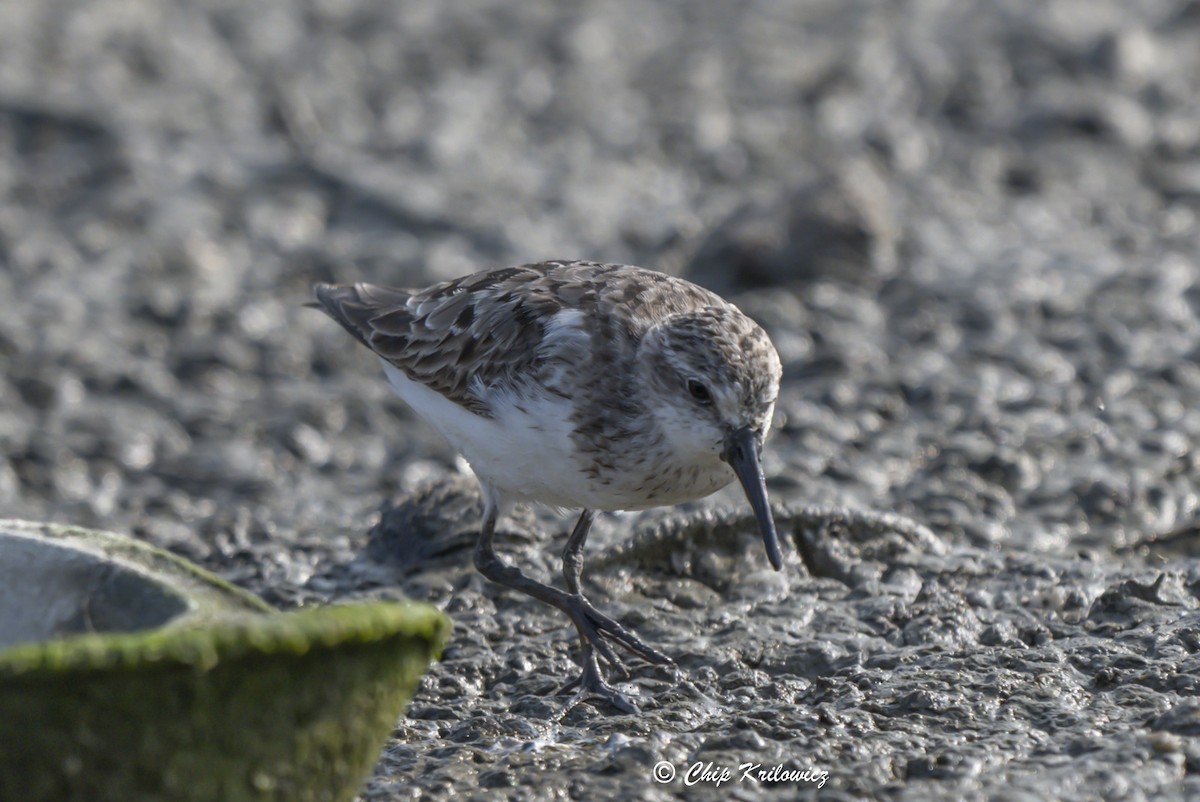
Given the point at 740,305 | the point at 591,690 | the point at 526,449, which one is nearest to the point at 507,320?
the point at 526,449

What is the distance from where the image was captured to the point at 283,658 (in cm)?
346

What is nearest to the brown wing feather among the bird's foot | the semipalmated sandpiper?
the semipalmated sandpiper

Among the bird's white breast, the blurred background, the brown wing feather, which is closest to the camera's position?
the bird's white breast

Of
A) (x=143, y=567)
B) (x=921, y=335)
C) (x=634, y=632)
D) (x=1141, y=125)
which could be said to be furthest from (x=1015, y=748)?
(x=1141, y=125)

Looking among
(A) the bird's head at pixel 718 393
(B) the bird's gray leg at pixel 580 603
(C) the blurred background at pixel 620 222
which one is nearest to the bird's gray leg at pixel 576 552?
(B) the bird's gray leg at pixel 580 603

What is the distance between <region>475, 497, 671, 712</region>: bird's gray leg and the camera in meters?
5.39

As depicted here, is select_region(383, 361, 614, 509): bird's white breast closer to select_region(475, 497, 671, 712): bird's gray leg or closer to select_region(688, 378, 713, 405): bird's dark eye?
select_region(475, 497, 671, 712): bird's gray leg

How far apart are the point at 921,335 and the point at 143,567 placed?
5994mm

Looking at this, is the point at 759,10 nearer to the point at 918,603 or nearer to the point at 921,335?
the point at 921,335

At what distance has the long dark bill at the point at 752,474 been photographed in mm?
5070

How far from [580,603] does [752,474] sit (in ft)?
3.26

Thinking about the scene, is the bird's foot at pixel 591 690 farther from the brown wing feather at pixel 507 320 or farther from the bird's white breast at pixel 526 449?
the brown wing feather at pixel 507 320

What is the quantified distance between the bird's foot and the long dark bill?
739mm

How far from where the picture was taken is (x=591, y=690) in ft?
17.5
